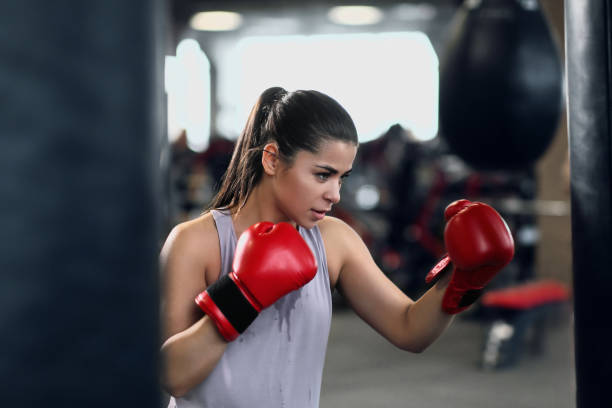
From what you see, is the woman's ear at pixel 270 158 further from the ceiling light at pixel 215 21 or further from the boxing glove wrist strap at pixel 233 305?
the ceiling light at pixel 215 21

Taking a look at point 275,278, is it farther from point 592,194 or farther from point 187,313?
point 592,194

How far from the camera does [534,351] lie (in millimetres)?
3525

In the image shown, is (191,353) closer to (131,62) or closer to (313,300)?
(313,300)

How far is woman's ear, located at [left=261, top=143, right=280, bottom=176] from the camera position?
1.07 m

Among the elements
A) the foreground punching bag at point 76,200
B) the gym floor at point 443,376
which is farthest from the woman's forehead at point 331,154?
the gym floor at point 443,376

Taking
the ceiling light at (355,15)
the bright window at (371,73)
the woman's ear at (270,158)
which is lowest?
the bright window at (371,73)

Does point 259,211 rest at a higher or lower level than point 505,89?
lower

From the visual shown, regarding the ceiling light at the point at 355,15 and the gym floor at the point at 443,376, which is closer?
the gym floor at the point at 443,376

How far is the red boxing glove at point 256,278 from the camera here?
0.89 metres

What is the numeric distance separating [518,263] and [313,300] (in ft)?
12.4

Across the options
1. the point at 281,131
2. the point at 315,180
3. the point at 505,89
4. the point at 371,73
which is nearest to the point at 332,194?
the point at 315,180

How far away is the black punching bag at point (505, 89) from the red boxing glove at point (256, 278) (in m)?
1.46

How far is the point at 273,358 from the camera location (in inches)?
41.3

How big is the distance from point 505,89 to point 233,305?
1.62 m
